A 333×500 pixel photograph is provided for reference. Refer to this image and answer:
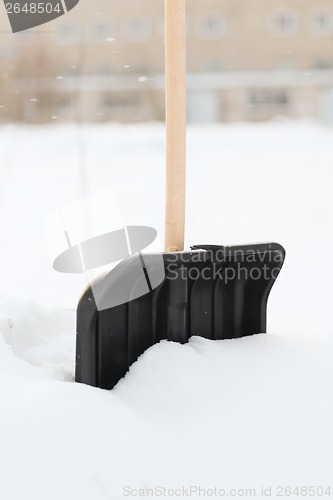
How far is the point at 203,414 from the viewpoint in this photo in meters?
0.92

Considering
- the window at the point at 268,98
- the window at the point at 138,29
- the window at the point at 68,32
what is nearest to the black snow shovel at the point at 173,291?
the window at the point at 68,32

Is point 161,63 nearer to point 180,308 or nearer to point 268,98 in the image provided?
point 268,98

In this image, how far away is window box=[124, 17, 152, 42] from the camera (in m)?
3.14

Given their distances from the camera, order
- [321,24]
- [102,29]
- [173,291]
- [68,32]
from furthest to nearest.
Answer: [321,24] → [102,29] → [68,32] → [173,291]

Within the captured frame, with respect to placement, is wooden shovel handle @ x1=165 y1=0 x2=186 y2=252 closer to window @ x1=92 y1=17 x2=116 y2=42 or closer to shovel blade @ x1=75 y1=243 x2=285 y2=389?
shovel blade @ x1=75 y1=243 x2=285 y2=389

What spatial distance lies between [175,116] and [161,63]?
7.08ft

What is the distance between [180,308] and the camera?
43.0 inches

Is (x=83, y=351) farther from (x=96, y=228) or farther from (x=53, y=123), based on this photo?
(x=53, y=123)

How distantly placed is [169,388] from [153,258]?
23 cm

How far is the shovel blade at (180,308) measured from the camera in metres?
1.00

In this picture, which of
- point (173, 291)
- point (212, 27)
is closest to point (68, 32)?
point (212, 27)

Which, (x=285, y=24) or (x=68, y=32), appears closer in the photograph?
(x=68, y=32)

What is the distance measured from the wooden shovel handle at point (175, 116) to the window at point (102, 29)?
1951mm

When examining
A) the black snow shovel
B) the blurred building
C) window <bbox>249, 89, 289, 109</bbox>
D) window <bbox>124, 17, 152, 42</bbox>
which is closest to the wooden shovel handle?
the black snow shovel
